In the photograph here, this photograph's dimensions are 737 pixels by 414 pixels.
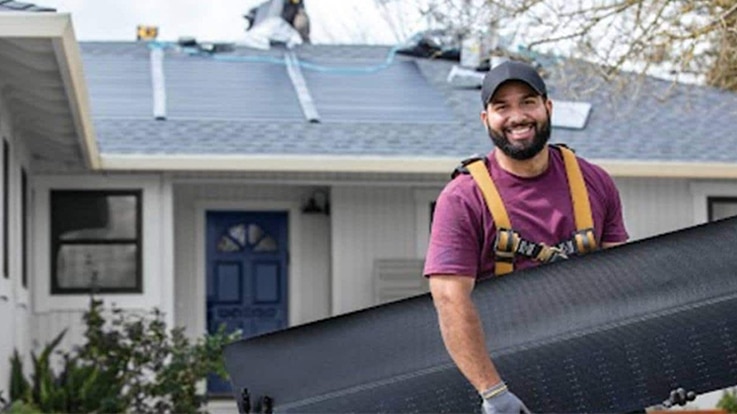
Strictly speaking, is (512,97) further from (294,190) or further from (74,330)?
(294,190)

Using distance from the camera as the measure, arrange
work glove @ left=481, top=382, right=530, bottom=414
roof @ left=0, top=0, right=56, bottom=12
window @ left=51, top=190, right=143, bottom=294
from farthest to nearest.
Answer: window @ left=51, top=190, right=143, bottom=294
roof @ left=0, top=0, right=56, bottom=12
work glove @ left=481, top=382, right=530, bottom=414

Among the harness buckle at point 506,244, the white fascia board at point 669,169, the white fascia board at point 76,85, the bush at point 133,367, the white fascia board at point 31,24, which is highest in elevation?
the white fascia board at point 31,24

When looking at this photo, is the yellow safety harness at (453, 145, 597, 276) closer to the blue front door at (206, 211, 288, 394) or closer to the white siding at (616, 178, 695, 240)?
the white siding at (616, 178, 695, 240)

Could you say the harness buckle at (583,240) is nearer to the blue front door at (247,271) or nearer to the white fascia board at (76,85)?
the white fascia board at (76,85)

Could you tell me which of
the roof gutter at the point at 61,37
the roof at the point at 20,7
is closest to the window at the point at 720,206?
the roof gutter at the point at 61,37

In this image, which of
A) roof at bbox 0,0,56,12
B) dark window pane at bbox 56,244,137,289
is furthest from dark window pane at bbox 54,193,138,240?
roof at bbox 0,0,56,12

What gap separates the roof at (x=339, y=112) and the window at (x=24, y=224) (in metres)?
1.00

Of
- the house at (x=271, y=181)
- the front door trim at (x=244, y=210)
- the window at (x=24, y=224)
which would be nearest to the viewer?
the window at (x=24, y=224)

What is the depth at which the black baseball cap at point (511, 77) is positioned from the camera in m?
4.52

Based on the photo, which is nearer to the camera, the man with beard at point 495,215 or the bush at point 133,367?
the man with beard at point 495,215

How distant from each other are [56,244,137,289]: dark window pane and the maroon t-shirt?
1249cm

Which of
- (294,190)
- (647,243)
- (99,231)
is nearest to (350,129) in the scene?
(294,190)

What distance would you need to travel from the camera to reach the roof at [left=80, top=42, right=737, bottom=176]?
17.1m

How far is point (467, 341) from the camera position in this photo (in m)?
4.38
